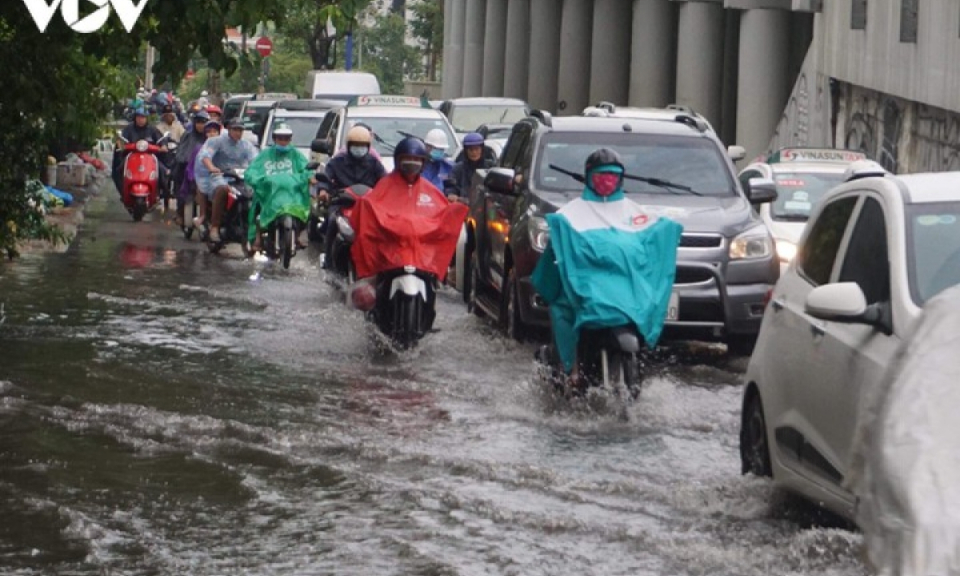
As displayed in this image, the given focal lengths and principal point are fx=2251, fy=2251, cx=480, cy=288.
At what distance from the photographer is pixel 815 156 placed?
2233cm

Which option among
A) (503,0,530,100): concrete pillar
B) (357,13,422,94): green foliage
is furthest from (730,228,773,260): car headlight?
(357,13,422,94): green foliage

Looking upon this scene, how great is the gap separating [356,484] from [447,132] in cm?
1575

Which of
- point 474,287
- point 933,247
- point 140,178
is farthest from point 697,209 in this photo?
point 140,178

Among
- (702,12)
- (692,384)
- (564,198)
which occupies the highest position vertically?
(702,12)

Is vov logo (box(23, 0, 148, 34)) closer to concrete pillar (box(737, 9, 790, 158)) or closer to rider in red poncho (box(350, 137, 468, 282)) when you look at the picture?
rider in red poncho (box(350, 137, 468, 282))

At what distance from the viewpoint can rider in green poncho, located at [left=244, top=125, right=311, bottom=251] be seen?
75.2 feet

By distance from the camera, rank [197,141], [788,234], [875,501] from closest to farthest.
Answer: [875,501] < [788,234] < [197,141]

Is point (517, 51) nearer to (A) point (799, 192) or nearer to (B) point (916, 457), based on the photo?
(A) point (799, 192)

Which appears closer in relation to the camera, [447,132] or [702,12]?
[447,132]

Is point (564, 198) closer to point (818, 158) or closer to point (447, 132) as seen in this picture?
point (818, 158)

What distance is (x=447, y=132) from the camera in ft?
84.7

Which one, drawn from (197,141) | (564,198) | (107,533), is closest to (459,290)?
(564,198)

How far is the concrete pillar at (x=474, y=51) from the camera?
280ft

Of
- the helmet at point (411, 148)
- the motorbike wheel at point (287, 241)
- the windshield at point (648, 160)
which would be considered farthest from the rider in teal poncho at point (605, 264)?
the motorbike wheel at point (287, 241)
